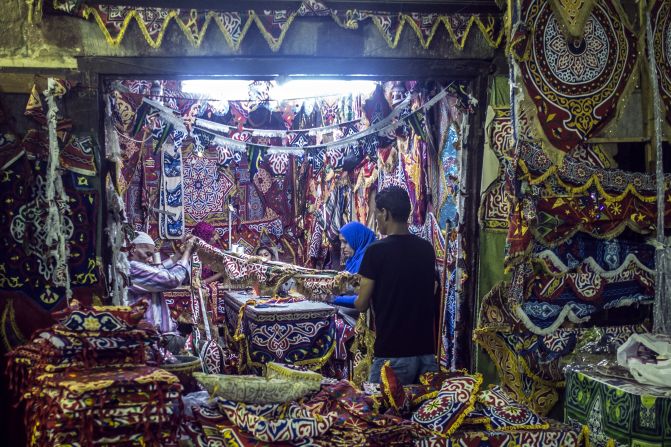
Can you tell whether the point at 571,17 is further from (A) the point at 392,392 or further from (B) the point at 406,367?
(A) the point at 392,392

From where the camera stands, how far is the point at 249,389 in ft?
9.18

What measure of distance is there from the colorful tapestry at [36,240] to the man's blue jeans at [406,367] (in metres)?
1.75

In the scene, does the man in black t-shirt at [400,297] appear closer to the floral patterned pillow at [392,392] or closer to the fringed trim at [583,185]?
the floral patterned pillow at [392,392]

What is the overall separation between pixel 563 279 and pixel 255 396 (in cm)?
257

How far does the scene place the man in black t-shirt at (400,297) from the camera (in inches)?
150

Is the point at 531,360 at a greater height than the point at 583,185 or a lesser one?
lesser

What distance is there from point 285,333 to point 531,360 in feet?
6.06

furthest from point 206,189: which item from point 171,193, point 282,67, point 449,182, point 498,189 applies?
point 498,189

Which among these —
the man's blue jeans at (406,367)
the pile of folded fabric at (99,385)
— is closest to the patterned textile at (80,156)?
the pile of folded fabric at (99,385)

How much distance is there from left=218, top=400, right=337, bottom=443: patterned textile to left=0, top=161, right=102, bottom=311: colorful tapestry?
1674 millimetres

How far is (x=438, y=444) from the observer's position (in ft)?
9.51

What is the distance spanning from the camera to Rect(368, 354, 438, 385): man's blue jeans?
3832mm

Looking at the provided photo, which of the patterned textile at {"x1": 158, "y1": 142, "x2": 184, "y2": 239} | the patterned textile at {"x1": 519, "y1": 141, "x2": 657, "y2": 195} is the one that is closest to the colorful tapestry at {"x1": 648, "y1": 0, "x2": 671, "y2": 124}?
the patterned textile at {"x1": 519, "y1": 141, "x2": 657, "y2": 195}

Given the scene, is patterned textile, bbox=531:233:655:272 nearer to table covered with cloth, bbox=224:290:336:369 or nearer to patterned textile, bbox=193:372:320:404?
table covered with cloth, bbox=224:290:336:369
